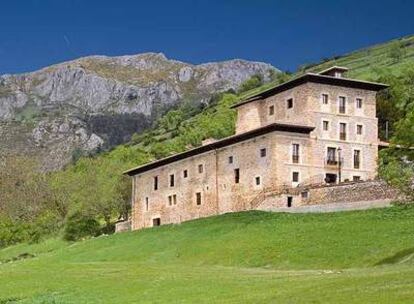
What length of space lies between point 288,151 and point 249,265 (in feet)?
103

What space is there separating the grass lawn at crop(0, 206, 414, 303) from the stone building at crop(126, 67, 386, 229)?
28.0ft

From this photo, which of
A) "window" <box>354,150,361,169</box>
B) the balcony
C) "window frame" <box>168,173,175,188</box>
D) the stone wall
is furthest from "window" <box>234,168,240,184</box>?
"window" <box>354,150,361,169</box>

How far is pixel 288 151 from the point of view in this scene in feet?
268

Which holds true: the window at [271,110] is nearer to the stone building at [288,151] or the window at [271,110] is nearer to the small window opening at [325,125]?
the stone building at [288,151]

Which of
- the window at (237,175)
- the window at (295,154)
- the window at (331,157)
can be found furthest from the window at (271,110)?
the window at (295,154)

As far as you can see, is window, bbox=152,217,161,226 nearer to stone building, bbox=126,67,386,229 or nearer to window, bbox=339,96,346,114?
stone building, bbox=126,67,386,229

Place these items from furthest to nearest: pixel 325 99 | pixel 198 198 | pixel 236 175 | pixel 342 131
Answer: pixel 198 198 → pixel 342 131 → pixel 236 175 → pixel 325 99

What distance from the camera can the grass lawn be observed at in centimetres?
3030

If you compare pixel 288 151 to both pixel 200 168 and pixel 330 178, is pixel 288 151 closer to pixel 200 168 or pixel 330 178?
pixel 330 178

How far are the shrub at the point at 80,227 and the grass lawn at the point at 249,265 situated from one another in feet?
90.3

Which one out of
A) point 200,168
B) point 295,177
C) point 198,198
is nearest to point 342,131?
point 295,177

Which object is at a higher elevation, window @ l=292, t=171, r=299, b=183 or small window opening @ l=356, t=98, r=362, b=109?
small window opening @ l=356, t=98, r=362, b=109

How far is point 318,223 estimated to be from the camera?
60.6 meters

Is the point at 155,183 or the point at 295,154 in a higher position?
the point at 295,154
